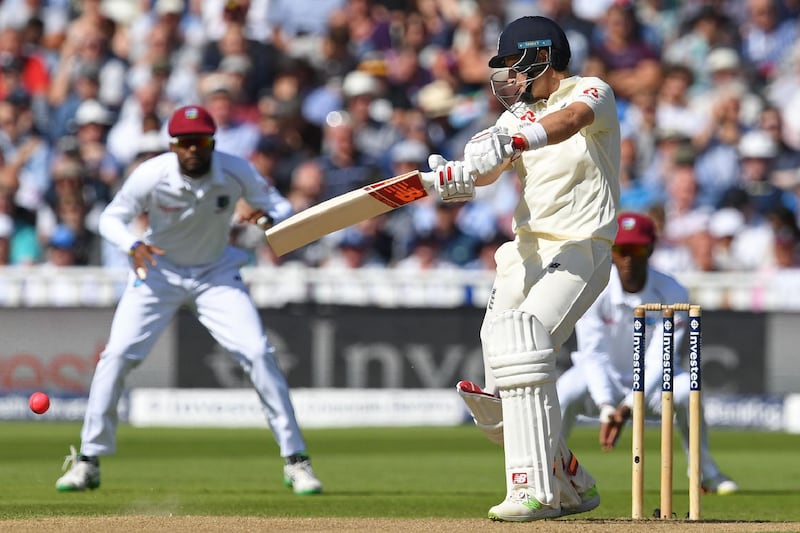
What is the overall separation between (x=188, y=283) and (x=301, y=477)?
1.19m

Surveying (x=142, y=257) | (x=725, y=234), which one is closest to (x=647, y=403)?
(x=142, y=257)

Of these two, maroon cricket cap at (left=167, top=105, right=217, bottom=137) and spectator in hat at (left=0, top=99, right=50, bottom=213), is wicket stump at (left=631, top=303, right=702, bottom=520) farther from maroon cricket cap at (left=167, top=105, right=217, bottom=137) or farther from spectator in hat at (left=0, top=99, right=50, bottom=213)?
spectator in hat at (left=0, top=99, right=50, bottom=213)

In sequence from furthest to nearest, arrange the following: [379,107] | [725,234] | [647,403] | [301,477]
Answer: [379,107], [725,234], [647,403], [301,477]

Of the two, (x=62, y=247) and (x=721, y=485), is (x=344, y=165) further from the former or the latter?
(x=721, y=485)

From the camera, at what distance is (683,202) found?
13.4 metres

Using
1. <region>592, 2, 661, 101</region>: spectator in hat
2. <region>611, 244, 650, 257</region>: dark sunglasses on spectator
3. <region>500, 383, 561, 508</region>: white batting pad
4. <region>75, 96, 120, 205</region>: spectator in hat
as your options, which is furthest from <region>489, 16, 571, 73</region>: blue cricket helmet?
<region>592, 2, 661, 101</region>: spectator in hat

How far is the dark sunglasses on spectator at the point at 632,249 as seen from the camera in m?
8.34

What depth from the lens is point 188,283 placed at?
326 inches

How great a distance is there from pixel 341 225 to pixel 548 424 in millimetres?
1055

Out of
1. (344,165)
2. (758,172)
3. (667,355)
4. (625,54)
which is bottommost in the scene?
(667,355)

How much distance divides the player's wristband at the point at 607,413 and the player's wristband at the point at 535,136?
2422 mm

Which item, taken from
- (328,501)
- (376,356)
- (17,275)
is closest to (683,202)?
(376,356)

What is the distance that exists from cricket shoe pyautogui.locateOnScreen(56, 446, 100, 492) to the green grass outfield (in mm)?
75

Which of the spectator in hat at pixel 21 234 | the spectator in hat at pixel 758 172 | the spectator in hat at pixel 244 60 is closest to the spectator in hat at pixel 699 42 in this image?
the spectator in hat at pixel 758 172
